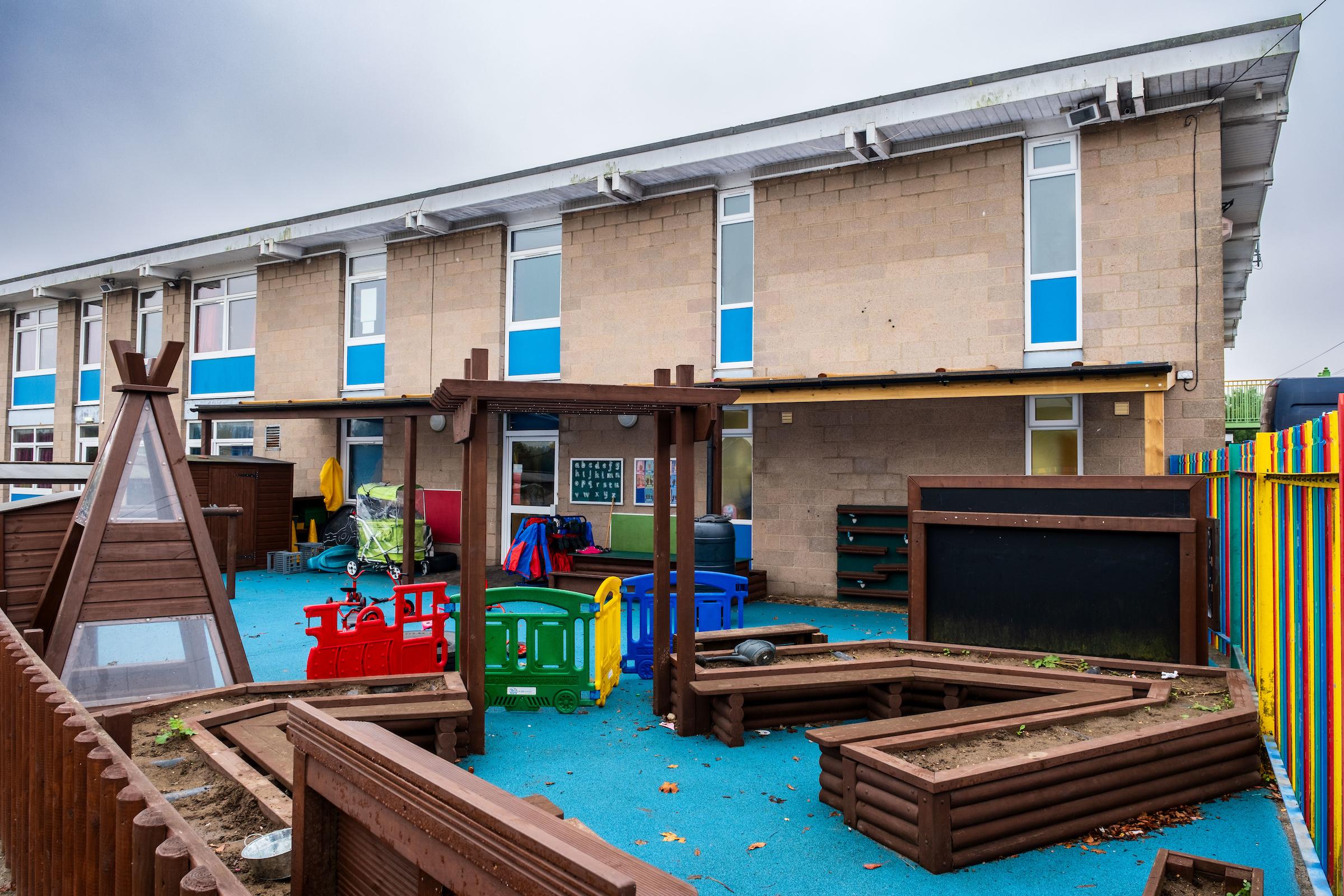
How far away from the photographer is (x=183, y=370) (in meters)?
18.9

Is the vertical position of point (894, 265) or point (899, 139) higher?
point (899, 139)

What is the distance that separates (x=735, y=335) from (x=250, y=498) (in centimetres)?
894

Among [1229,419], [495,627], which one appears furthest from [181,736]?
[1229,419]

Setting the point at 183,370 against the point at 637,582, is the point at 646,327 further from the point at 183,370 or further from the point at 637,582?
the point at 183,370

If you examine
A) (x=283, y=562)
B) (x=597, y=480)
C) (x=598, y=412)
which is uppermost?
(x=598, y=412)

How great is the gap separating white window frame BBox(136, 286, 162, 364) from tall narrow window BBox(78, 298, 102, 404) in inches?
76.5

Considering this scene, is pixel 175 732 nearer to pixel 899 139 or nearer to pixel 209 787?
pixel 209 787

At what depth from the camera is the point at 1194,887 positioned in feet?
11.3

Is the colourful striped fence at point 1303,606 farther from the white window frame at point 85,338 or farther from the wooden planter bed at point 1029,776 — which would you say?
the white window frame at point 85,338

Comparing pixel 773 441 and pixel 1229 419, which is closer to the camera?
pixel 773 441

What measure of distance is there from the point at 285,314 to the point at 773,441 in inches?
416

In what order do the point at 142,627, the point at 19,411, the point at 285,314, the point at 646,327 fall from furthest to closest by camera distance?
the point at 19,411 < the point at 285,314 < the point at 646,327 < the point at 142,627

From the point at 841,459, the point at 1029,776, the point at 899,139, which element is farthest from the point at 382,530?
the point at 1029,776

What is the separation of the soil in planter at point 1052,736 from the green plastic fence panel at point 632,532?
854 centimetres
